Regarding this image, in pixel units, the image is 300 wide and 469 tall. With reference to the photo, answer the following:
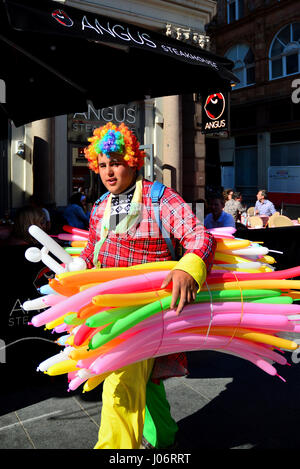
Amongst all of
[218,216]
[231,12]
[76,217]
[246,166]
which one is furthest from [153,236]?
[231,12]

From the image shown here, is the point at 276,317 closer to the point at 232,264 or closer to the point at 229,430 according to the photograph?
the point at 232,264

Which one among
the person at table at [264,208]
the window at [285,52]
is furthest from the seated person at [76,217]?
the window at [285,52]

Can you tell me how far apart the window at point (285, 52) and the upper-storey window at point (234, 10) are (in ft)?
10.6

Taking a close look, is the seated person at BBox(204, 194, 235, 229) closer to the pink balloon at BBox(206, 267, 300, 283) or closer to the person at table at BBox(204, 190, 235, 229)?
the person at table at BBox(204, 190, 235, 229)

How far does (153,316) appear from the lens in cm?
207

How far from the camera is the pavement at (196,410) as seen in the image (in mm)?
2832

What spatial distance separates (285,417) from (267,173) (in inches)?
873

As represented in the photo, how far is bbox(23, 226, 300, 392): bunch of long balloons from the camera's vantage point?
6.47 ft

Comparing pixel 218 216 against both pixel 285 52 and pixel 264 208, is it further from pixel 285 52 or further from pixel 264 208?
pixel 285 52

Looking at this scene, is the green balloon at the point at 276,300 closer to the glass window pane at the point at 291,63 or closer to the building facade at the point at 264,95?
the building facade at the point at 264,95

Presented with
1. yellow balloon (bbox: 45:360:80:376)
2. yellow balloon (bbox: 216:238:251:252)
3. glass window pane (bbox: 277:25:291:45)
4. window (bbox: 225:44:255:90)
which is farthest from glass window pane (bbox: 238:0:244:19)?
yellow balloon (bbox: 45:360:80:376)

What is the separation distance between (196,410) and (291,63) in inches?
898
